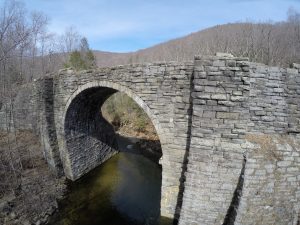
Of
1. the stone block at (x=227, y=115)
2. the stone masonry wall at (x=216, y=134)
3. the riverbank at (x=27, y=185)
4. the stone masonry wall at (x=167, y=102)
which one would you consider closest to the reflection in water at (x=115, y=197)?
the riverbank at (x=27, y=185)

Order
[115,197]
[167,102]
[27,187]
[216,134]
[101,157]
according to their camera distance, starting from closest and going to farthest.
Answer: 1. [216,134]
2. [167,102]
3. [27,187]
4. [115,197]
5. [101,157]

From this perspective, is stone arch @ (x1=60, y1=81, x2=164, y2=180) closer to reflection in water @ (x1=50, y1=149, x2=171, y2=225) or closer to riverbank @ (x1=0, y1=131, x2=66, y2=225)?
reflection in water @ (x1=50, y1=149, x2=171, y2=225)

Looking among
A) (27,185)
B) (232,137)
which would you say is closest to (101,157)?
(27,185)

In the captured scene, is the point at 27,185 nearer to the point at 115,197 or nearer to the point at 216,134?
the point at 115,197

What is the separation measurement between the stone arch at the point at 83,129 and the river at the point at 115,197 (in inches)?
24.4

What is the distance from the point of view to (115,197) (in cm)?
1008

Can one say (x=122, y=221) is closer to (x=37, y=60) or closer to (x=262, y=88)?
(x=262, y=88)

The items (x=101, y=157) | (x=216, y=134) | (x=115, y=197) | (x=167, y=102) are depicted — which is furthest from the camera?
(x=101, y=157)

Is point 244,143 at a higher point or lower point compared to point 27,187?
higher

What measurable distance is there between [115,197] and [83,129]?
3998 mm

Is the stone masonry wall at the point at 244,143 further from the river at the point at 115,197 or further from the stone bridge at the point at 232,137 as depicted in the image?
the river at the point at 115,197

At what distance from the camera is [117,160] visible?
1409cm

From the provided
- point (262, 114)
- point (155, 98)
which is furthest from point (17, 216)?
point (262, 114)

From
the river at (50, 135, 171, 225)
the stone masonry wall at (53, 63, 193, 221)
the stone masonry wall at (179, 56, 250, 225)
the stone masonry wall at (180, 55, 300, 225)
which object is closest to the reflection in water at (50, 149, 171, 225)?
the river at (50, 135, 171, 225)
